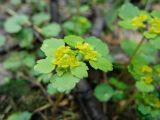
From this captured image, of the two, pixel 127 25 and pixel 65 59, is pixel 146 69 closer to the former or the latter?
pixel 127 25

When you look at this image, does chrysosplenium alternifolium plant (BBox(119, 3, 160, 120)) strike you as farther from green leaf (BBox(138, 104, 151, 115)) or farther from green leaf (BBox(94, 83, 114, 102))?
green leaf (BBox(94, 83, 114, 102))

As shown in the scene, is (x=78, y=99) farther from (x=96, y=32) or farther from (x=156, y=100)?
(x=96, y=32)

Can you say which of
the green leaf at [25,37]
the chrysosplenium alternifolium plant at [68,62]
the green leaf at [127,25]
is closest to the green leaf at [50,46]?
the chrysosplenium alternifolium plant at [68,62]

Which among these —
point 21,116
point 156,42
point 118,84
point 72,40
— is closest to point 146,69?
point 156,42

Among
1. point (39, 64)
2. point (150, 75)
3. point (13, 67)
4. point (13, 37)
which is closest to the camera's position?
point (39, 64)

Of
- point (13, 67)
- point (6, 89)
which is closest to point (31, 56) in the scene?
point (13, 67)
